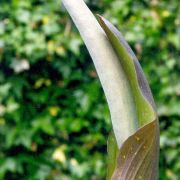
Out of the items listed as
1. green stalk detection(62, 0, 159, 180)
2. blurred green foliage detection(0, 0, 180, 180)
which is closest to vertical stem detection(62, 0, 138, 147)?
green stalk detection(62, 0, 159, 180)

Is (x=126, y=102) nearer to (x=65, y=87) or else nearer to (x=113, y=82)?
(x=113, y=82)

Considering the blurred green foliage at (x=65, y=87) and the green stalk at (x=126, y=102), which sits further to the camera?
the blurred green foliage at (x=65, y=87)

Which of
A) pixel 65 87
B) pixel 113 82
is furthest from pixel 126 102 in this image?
pixel 65 87

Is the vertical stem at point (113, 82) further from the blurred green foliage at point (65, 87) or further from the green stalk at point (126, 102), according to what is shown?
the blurred green foliage at point (65, 87)

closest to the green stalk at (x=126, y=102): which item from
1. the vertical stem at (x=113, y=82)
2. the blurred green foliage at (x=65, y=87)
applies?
the vertical stem at (x=113, y=82)

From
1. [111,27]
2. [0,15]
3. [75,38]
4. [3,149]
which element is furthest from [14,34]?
[111,27]

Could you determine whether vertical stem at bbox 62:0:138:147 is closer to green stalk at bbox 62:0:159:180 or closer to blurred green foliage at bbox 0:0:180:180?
green stalk at bbox 62:0:159:180
